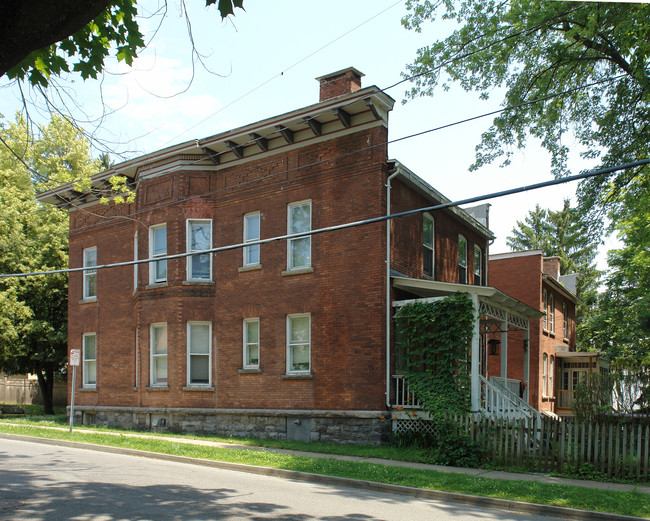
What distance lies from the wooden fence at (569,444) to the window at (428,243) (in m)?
7.14

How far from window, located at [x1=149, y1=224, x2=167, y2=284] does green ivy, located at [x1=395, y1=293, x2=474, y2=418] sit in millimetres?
8768

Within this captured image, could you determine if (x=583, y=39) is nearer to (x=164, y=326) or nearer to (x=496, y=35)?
(x=496, y=35)

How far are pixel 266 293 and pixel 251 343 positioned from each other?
1.65 metres

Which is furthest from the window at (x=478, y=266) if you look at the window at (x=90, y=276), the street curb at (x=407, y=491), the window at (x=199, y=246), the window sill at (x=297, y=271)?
the street curb at (x=407, y=491)

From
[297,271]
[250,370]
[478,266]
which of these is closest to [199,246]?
[297,271]

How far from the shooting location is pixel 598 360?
3338 cm

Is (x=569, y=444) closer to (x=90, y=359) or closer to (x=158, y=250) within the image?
(x=158, y=250)

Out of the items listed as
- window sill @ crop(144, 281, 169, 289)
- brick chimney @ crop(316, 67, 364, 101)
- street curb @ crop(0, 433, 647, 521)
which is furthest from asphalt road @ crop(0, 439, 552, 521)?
brick chimney @ crop(316, 67, 364, 101)

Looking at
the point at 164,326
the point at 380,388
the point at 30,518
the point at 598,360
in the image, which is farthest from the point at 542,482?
the point at 598,360

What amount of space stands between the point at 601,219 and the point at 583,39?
486 centimetres

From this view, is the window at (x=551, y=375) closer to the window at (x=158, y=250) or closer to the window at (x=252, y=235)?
the window at (x=252, y=235)

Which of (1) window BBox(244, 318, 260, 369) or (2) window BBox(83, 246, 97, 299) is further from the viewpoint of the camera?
(2) window BBox(83, 246, 97, 299)

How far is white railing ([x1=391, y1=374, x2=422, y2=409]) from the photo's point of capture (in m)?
17.0

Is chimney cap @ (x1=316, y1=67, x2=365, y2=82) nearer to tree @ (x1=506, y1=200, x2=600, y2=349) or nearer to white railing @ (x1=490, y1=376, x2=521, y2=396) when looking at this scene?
white railing @ (x1=490, y1=376, x2=521, y2=396)
